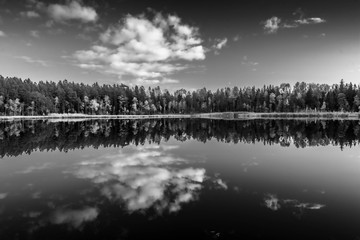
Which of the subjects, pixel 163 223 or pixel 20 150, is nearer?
pixel 163 223

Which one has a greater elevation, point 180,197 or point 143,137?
point 143,137

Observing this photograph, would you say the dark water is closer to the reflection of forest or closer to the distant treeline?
the reflection of forest

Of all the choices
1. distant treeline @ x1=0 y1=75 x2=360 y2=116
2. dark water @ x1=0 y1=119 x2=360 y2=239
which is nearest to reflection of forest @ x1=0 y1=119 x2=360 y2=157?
dark water @ x1=0 y1=119 x2=360 y2=239

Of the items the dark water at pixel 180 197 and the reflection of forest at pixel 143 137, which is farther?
the reflection of forest at pixel 143 137

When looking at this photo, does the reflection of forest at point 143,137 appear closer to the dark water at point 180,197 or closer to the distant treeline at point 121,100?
the dark water at point 180,197

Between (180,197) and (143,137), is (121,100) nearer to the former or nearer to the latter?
(143,137)

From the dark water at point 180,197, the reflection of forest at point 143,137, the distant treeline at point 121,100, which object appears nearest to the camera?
the dark water at point 180,197

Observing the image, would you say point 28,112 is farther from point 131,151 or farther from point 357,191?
point 357,191

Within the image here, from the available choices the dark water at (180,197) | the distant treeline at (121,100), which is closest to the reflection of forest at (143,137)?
the dark water at (180,197)

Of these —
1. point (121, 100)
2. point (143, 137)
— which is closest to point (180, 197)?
point (143, 137)

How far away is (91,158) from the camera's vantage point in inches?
1067

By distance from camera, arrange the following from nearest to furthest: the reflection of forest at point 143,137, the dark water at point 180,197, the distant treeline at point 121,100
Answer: the dark water at point 180,197, the reflection of forest at point 143,137, the distant treeline at point 121,100

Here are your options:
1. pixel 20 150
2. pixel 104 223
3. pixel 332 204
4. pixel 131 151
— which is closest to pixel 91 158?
pixel 131 151

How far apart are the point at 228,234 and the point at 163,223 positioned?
9.01 ft
